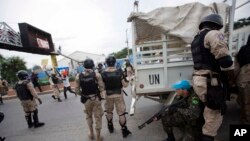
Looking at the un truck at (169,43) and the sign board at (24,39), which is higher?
the sign board at (24,39)

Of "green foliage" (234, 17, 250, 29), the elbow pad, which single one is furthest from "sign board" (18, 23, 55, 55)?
the elbow pad

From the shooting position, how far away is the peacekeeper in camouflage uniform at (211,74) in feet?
7.42

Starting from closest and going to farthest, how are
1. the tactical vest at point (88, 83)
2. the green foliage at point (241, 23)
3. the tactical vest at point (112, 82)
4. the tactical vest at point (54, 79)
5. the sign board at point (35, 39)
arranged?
the tactical vest at point (88, 83)
the tactical vest at point (112, 82)
the green foliage at point (241, 23)
the tactical vest at point (54, 79)
the sign board at point (35, 39)

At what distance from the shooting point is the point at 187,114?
2615mm

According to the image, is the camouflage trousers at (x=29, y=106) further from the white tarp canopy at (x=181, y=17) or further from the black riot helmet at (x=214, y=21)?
the black riot helmet at (x=214, y=21)

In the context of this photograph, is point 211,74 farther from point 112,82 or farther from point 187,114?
point 112,82

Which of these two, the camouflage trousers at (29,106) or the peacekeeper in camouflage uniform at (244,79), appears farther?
the camouflage trousers at (29,106)

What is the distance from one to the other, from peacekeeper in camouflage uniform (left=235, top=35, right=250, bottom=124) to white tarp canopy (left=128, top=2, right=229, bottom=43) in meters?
0.75

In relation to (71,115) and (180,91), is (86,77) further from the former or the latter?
(71,115)

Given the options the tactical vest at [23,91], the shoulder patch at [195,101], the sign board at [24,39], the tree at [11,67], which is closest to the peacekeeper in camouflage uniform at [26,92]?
the tactical vest at [23,91]

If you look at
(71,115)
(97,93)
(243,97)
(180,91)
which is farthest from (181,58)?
(71,115)

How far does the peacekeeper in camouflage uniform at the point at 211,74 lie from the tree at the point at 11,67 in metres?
24.7

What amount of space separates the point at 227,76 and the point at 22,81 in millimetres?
4902

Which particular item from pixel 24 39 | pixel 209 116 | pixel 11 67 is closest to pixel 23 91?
pixel 209 116
